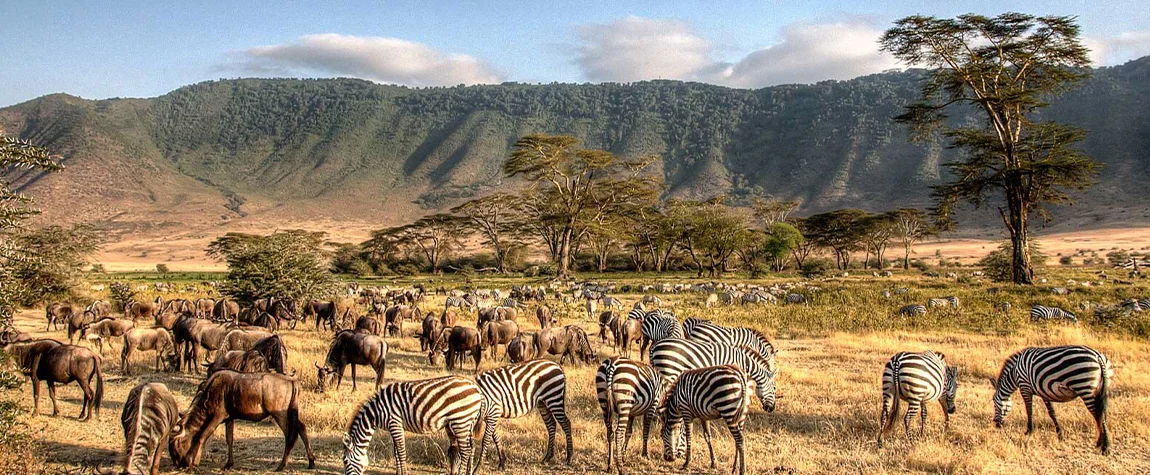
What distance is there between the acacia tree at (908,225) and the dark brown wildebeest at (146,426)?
5793 cm

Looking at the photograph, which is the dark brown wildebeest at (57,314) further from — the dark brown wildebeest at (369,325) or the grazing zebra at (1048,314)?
the grazing zebra at (1048,314)

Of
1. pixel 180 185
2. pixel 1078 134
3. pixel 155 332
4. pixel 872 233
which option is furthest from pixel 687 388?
pixel 180 185

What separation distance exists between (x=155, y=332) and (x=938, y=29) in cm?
2873

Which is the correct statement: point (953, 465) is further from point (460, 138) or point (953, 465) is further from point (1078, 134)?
point (460, 138)

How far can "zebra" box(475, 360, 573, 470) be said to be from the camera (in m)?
7.63

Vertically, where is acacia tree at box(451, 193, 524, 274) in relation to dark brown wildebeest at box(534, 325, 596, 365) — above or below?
above

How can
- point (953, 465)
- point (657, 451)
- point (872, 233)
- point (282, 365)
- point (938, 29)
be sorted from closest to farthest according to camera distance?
point (953, 465)
point (657, 451)
point (282, 365)
point (938, 29)
point (872, 233)

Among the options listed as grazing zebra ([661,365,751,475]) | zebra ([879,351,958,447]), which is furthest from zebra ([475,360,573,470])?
zebra ([879,351,958,447])

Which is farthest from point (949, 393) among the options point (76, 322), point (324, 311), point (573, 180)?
point (573, 180)

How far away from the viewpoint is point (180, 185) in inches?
5256

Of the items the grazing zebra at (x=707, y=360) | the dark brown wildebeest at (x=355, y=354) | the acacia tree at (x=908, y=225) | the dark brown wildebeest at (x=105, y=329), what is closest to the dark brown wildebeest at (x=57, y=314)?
the dark brown wildebeest at (x=105, y=329)

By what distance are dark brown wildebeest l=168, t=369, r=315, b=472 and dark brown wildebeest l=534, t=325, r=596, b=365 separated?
6.13 m

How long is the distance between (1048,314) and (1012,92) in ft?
35.8

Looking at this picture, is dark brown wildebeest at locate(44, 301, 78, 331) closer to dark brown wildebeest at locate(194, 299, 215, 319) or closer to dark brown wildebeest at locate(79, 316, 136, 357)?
dark brown wildebeest at locate(194, 299, 215, 319)
